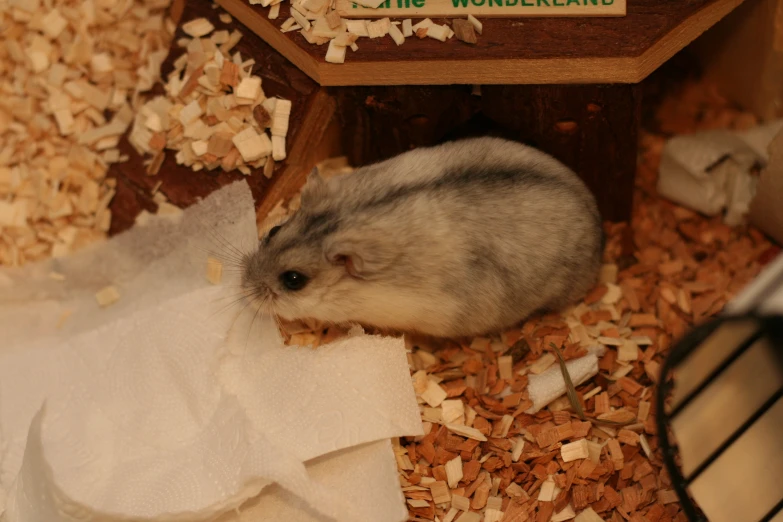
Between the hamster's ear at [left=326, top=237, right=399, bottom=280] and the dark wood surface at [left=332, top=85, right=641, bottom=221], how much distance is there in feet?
2.12

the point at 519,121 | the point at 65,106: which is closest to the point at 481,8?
the point at 519,121

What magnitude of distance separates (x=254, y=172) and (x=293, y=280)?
0.58 meters

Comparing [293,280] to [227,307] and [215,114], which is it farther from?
[215,114]

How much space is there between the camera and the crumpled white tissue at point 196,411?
262 centimetres

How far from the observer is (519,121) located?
3066 mm

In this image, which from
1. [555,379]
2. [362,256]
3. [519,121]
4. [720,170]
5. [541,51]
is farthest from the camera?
[720,170]

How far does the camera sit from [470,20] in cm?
280

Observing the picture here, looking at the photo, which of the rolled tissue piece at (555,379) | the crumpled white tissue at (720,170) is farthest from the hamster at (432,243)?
the crumpled white tissue at (720,170)

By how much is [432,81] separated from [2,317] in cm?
199

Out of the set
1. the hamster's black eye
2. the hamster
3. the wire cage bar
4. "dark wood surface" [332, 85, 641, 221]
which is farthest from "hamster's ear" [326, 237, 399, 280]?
the wire cage bar

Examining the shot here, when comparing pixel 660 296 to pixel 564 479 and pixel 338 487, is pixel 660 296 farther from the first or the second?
pixel 338 487

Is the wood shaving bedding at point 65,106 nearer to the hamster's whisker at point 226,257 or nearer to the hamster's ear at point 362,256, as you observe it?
the hamster's whisker at point 226,257

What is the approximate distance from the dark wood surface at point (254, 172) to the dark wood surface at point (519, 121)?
122 millimetres

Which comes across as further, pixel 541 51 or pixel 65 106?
pixel 65 106
